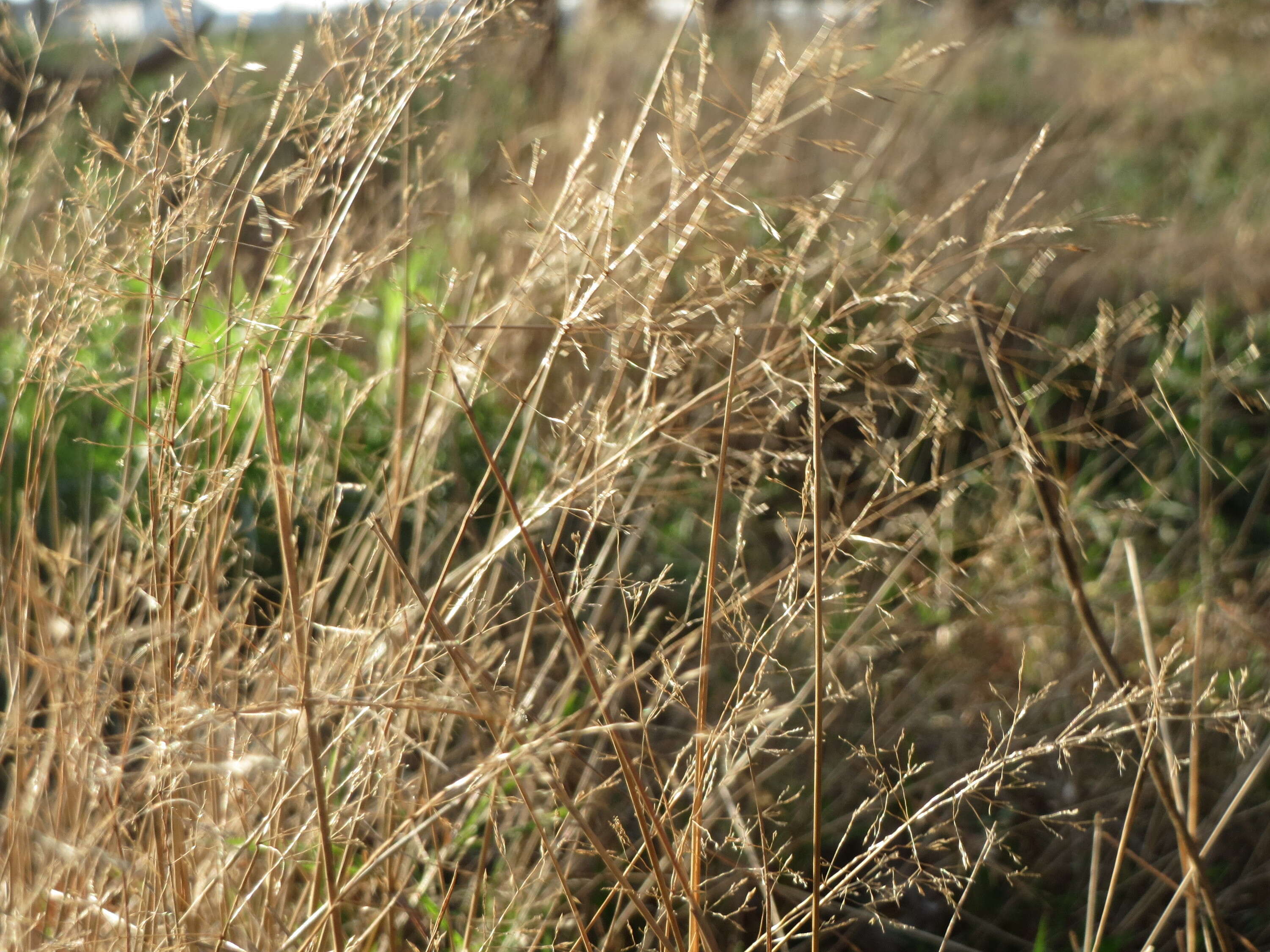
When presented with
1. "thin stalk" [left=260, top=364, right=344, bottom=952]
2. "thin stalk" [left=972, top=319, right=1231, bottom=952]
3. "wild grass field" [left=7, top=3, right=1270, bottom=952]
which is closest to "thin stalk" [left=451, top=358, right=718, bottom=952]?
"wild grass field" [left=7, top=3, right=1270, bottom=952]

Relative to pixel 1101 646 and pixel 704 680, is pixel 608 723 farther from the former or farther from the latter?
pixel 1101 646

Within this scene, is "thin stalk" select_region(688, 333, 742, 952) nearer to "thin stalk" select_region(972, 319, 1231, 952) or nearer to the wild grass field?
the wild grass field

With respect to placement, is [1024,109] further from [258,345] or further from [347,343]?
[258,345]

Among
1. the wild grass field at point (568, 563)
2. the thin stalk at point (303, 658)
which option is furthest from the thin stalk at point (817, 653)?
the thin stalk at point (303, 658)

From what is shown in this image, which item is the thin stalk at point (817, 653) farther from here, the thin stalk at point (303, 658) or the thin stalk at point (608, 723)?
the thin stalk at point (303, 658)

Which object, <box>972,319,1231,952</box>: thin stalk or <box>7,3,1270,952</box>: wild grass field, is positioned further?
<box>7,3,1270,952</box>: wild grass field

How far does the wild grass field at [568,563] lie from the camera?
3.13 ft

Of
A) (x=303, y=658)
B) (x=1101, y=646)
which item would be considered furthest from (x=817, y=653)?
(x=303, y=658)

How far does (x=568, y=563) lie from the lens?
2.30 meters

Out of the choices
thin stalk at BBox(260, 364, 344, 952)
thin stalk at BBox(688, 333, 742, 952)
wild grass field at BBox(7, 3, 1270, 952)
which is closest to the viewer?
thin stalk at BBox(260, 364, 344, 952)

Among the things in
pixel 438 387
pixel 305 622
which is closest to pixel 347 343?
pixel 438 387

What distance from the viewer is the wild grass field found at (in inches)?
37.5

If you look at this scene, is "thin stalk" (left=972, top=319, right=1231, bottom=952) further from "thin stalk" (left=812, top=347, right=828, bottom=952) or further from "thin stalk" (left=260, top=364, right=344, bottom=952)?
"thin stalk" (left=260, top=364, right=344, bottom=952)

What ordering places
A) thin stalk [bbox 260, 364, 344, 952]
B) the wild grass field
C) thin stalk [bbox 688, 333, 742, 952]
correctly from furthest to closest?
the wild grass field, thin stalk [bbox 688, 333, 742, 952], thin stalk [bbox 260, 364, 344, 952]
